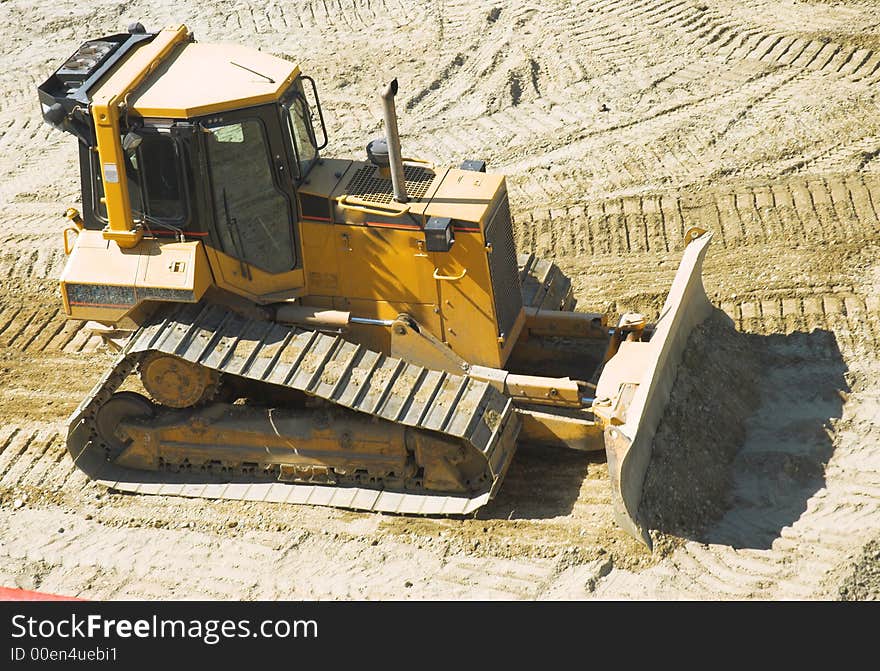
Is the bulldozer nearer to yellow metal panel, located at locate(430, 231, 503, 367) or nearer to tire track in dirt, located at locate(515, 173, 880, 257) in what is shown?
yellow metal panel, located at locate(430, 231, 503, 367)

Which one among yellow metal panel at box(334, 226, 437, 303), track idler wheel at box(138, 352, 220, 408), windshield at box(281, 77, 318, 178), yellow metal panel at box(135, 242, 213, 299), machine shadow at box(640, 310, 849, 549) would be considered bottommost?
machine shadow at box(640, 310, 849, 549)

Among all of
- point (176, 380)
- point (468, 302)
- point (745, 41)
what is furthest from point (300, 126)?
point (745, 41)

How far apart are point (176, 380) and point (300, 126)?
6.64 feet

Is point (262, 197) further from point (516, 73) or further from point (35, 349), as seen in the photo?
point (516, 73)

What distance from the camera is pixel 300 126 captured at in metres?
8.52

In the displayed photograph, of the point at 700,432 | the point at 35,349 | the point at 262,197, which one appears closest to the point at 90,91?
the point at 262,197

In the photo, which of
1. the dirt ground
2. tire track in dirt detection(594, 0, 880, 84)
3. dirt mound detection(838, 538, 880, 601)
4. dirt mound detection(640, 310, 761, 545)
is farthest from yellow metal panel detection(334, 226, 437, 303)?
tire track in dirt detection(594, 0, 880, 84)

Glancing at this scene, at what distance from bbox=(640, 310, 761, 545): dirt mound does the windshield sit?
3162mm

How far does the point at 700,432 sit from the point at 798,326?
2.13 meters

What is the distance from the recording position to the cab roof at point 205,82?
26.1 ft

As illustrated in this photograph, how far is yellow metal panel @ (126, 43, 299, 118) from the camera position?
7.95m

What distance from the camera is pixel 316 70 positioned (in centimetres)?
1523

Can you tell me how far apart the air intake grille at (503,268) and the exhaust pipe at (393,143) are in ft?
2.18

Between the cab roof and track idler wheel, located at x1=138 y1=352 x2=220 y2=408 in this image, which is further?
track idler wheel, located at x1=138 y1=352 x2=220 y2=408
